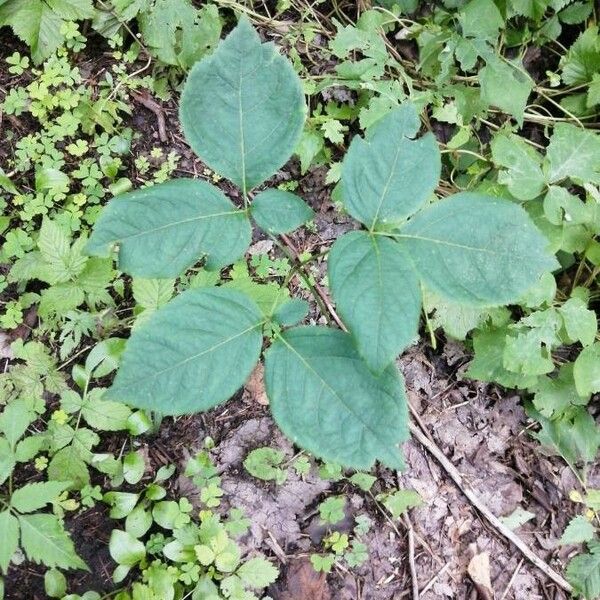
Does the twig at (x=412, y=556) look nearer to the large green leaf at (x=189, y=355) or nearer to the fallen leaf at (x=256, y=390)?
the fallen leaf at (x=256, y=390)

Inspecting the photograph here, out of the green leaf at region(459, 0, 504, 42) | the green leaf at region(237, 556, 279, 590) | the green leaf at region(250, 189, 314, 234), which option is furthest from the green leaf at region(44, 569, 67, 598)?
the green leaf at region(459, 0, 504, 42)

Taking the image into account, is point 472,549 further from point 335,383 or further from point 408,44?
point 408,44

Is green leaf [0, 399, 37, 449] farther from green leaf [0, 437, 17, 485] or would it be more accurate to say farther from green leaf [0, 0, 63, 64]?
green leaf [0, 0, 63, 64]

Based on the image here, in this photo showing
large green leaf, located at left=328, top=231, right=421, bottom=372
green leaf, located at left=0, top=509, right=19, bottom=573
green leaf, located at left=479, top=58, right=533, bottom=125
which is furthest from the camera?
green leaf, located at left=479, top=58, right=533, bottom=125

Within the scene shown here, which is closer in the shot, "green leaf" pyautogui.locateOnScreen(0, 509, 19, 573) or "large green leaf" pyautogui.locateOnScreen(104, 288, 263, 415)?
"large green leaf" pyautogui.locateOnScreen(104, 288, 263, 415)

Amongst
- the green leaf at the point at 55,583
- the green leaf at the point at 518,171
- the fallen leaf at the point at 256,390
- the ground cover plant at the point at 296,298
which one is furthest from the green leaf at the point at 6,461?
the green leaf at the point at 518,171

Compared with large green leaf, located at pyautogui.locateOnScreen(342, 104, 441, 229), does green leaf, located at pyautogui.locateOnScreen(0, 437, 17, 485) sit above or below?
below
